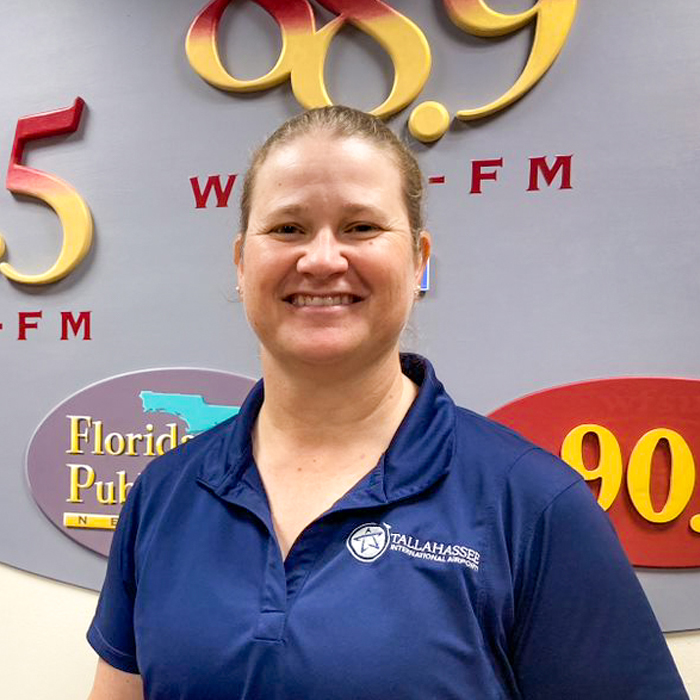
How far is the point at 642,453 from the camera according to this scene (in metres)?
1.03

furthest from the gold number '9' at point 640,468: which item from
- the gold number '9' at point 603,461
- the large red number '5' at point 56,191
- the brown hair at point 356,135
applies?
the large red number '5' at point 56,191

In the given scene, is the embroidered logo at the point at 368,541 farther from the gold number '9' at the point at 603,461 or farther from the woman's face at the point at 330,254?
the gold number '9' at the point at 603,461

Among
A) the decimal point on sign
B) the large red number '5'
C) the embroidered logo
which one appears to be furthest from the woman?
the large red number '5'

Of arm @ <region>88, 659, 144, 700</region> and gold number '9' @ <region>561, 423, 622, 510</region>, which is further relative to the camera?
gold number '9' @ <region>561, 423, 622, 510</region>

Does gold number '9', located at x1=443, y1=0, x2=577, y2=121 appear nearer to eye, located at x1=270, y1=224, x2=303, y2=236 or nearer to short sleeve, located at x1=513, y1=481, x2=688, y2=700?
eye, located at x1=270, y1=224, x2=303, y2=236

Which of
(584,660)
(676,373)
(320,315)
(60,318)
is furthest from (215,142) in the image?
(584,660)

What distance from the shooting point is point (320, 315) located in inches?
24.7

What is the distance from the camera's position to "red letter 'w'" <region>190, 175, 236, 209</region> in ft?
3.89

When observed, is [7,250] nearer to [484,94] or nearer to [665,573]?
[484,94]

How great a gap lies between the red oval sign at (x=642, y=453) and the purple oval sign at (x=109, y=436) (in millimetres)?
620

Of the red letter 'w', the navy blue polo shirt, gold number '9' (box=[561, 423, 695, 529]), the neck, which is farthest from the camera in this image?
the red letter 'w'

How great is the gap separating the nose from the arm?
0.54m

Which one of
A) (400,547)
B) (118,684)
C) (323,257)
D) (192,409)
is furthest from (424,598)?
(192,409)

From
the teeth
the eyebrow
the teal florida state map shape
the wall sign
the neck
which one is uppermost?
the wall sign
